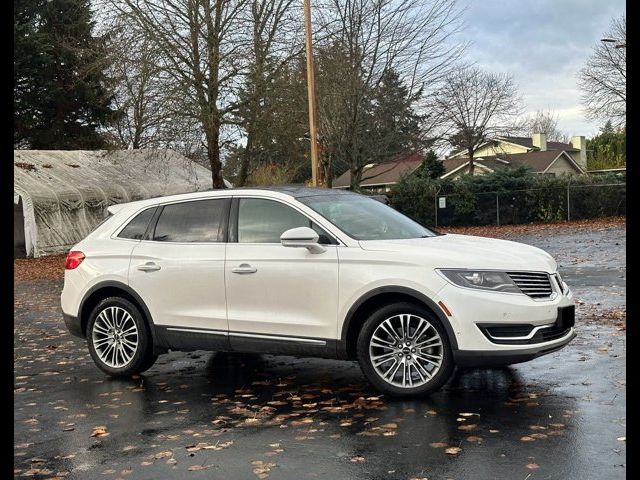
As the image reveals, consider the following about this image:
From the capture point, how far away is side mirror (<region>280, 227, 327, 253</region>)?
659 centimetres

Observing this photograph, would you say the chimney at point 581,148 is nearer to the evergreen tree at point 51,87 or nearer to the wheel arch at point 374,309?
the evergreen tree at point 51,87

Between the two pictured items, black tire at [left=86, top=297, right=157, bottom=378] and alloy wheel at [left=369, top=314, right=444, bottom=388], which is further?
black tire at [left=86, top=297, right=157, bottom=378]

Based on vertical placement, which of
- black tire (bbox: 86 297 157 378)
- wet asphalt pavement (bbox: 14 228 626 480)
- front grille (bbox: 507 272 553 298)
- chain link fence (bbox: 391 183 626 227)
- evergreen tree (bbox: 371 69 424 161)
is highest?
evergreen tree (bbox: 371 69 424 161)

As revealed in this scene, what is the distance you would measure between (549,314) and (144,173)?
31.7 m

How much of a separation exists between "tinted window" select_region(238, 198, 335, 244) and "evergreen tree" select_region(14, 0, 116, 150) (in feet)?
117

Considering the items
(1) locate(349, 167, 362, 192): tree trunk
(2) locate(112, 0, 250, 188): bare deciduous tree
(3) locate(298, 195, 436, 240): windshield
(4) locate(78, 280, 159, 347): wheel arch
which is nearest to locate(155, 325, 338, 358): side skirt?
(4) locate(78, 280, 159, 347): wheel arch

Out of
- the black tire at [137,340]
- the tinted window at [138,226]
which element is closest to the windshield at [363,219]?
the tinted window at [138,226]

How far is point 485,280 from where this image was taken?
6.17 meters

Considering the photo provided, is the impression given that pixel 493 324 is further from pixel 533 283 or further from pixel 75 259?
pixel 75 259

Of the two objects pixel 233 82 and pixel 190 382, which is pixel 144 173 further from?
pixel 190 382

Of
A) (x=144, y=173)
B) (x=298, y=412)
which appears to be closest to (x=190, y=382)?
(x=298, y=412)

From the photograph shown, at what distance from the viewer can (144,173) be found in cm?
3594

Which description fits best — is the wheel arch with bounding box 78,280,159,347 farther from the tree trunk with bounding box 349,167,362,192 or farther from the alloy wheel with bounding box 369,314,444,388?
the tree trunk with bounding box 349,167,362,192

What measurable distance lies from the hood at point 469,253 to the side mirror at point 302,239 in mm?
408
